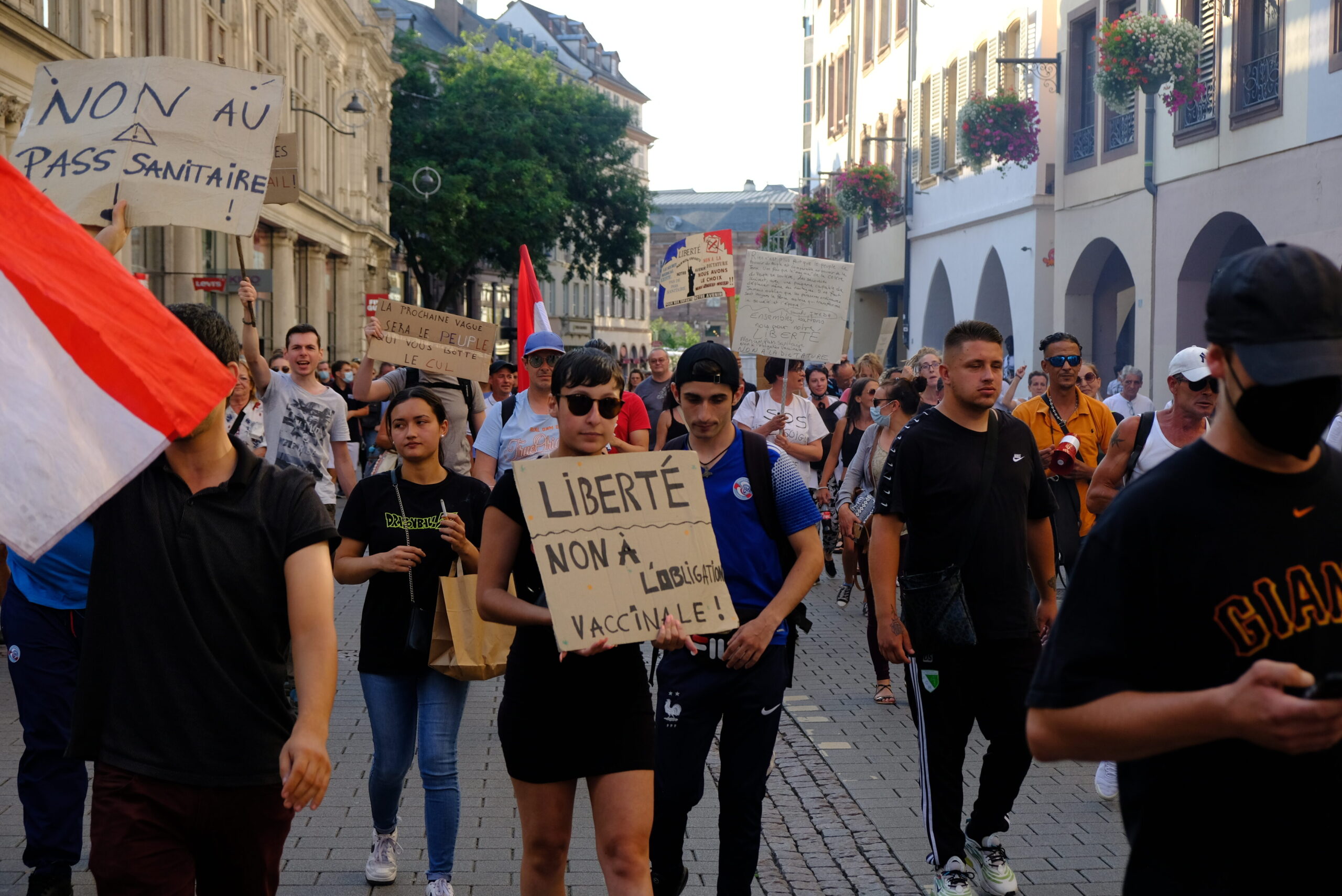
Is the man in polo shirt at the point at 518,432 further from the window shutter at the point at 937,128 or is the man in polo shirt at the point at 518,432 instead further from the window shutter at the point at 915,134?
the window shutter at the point at 915,134

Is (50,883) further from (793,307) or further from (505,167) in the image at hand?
(505,167)

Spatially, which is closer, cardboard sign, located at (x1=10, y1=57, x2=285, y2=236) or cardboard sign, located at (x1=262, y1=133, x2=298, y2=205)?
Answer: cardboard sign, located at (x1=10, y1=57, x2=285, y2=236)

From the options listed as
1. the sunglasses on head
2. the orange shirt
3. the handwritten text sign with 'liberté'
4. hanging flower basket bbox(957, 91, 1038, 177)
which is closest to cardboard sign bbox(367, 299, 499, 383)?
the sunglasses on head

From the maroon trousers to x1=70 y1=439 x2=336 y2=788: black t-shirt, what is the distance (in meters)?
0.04

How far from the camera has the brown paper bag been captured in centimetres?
507

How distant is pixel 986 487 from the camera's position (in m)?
5.22

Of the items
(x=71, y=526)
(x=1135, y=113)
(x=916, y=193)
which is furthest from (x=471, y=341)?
(x=916, y=193)

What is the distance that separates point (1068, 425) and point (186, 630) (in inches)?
214

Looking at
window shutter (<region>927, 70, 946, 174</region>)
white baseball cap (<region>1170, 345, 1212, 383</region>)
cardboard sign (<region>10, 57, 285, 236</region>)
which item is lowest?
white baseball cap (<region>1170, 345, 1212, 383</region>)

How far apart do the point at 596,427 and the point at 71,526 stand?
1.58 meters

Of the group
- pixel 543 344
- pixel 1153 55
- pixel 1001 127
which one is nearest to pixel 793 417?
pixel 543 344

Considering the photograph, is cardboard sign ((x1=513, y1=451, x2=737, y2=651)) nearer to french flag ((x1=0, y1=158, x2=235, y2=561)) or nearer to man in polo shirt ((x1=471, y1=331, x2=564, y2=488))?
french flag ((x1=0, y1=158, x2=235, y2=561))

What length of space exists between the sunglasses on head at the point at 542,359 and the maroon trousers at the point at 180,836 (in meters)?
4.67

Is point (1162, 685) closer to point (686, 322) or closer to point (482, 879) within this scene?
point (482, 879)
